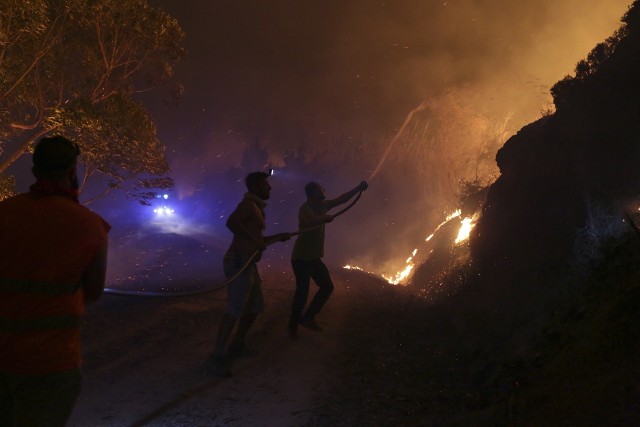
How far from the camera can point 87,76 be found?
12320 millimetres

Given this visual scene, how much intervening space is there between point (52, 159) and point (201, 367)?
3.78 metres

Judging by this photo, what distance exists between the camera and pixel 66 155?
240cm

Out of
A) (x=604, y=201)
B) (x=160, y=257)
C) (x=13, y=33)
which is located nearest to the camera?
(x=604, y=201)

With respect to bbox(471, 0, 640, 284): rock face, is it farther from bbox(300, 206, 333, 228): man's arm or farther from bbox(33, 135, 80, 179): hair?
bbox(33, 135, 80, 179): hair

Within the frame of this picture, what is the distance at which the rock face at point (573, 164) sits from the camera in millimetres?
5996

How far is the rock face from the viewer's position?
6.00 m

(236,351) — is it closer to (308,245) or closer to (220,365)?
(220,365)

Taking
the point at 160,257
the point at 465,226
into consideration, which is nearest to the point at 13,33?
the point at 465,226

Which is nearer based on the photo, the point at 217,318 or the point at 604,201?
the point at 604,201

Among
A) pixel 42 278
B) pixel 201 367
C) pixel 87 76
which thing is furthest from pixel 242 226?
pixel 87 76

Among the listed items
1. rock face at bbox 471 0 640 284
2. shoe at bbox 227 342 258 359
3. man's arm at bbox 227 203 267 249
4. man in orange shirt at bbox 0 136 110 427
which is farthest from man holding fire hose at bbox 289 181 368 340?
man in orange shirt at bbox 0 136 110 427

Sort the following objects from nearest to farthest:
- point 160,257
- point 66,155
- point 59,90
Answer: point 66,155 < point 59,90 < point 160,257

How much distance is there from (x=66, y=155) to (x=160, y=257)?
78.5 ft

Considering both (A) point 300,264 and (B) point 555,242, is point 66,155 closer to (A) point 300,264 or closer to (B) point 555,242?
(A) point 300,264
